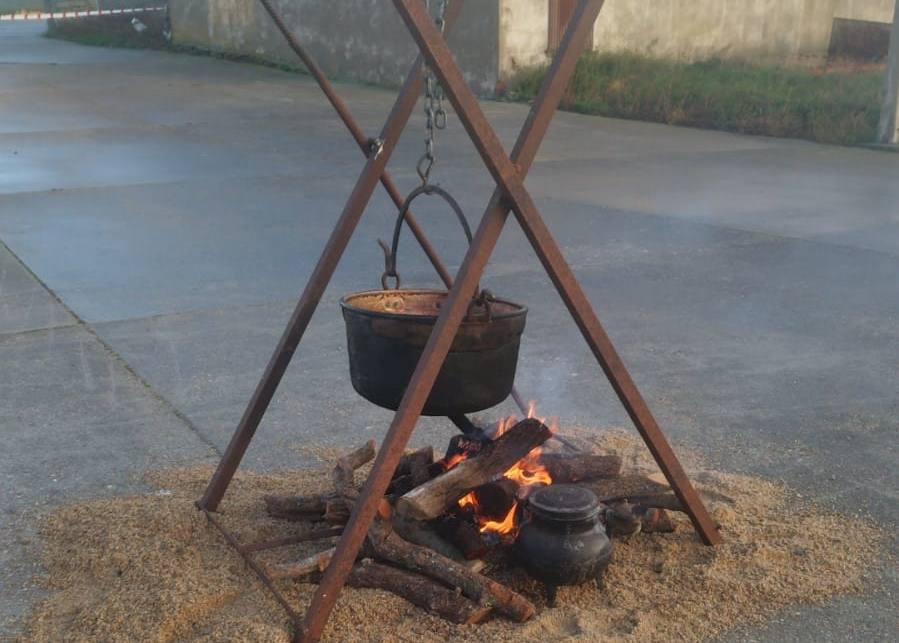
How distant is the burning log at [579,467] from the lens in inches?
155

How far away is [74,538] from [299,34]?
705 inches

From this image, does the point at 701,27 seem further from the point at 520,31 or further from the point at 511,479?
the point at 511,479

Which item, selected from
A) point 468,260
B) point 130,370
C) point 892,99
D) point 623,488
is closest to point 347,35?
point 892,99

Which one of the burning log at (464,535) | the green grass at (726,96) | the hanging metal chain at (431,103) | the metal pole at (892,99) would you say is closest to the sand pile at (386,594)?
the burning log at (464,535)

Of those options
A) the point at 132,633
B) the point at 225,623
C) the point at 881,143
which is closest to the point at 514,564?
the point at 225,623

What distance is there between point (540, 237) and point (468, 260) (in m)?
0.25

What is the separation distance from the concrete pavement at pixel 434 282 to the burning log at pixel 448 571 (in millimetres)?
621

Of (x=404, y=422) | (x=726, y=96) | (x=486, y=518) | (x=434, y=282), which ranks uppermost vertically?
(x=404, y=422)

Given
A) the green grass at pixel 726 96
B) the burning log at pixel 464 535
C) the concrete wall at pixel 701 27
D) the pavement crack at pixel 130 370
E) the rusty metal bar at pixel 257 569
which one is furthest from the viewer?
the concrete wall at pixel 701 27

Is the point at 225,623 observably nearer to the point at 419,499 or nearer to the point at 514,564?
the point at 419,499

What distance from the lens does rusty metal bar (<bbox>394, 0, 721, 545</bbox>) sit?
10.4 feet

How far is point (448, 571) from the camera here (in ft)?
11.4

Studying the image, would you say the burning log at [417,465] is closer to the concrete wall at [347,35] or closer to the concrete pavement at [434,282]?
the concrete pavement at [434,282]

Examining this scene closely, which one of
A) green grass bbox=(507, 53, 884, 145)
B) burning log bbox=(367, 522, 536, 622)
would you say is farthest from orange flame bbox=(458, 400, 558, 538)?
green grass bbox=(507, 53, 884, 145)
